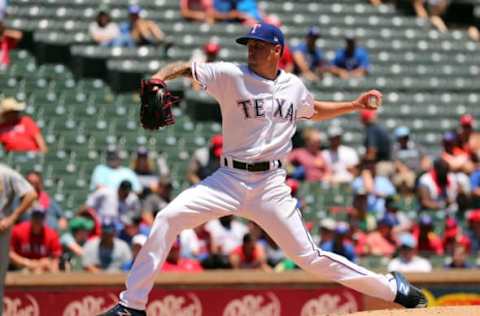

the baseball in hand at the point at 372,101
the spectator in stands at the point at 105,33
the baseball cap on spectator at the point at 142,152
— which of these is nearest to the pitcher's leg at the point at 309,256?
the baseball in hand at the point at 372,101

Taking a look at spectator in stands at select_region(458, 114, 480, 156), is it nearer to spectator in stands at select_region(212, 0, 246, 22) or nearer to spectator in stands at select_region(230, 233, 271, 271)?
spectator in stands at select_region(212, 0, 246, 22)

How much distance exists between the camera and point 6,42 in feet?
50.6

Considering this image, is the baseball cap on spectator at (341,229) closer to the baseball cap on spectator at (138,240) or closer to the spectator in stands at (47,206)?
the baseball cap on spectator at (138,240)

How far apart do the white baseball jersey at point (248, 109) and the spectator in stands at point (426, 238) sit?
17.4ft

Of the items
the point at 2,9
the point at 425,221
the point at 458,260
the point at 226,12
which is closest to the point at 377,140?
the point at 425,221

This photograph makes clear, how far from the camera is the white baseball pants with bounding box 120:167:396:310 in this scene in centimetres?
740

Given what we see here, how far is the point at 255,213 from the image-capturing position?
755 centimetres

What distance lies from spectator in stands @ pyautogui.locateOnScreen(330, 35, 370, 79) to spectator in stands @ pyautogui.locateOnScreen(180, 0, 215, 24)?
1663mm

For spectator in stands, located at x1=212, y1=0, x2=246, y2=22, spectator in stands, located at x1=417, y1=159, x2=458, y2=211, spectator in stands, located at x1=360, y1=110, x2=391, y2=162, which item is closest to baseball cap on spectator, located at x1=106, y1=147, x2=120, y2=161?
spectator in stands, located at x1=360, y1=110, x2=391, y2=162

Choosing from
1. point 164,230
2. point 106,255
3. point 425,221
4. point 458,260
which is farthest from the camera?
point 425,221

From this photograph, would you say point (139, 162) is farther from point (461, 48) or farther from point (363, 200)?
point (461, 48)

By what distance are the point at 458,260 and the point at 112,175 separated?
3.33 metres

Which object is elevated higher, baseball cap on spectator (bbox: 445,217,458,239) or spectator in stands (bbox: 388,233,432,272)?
baseball cap on spectator (bbox: 445,217,458,239)

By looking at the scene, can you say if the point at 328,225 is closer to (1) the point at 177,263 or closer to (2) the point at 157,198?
(1) the point at 177,263
